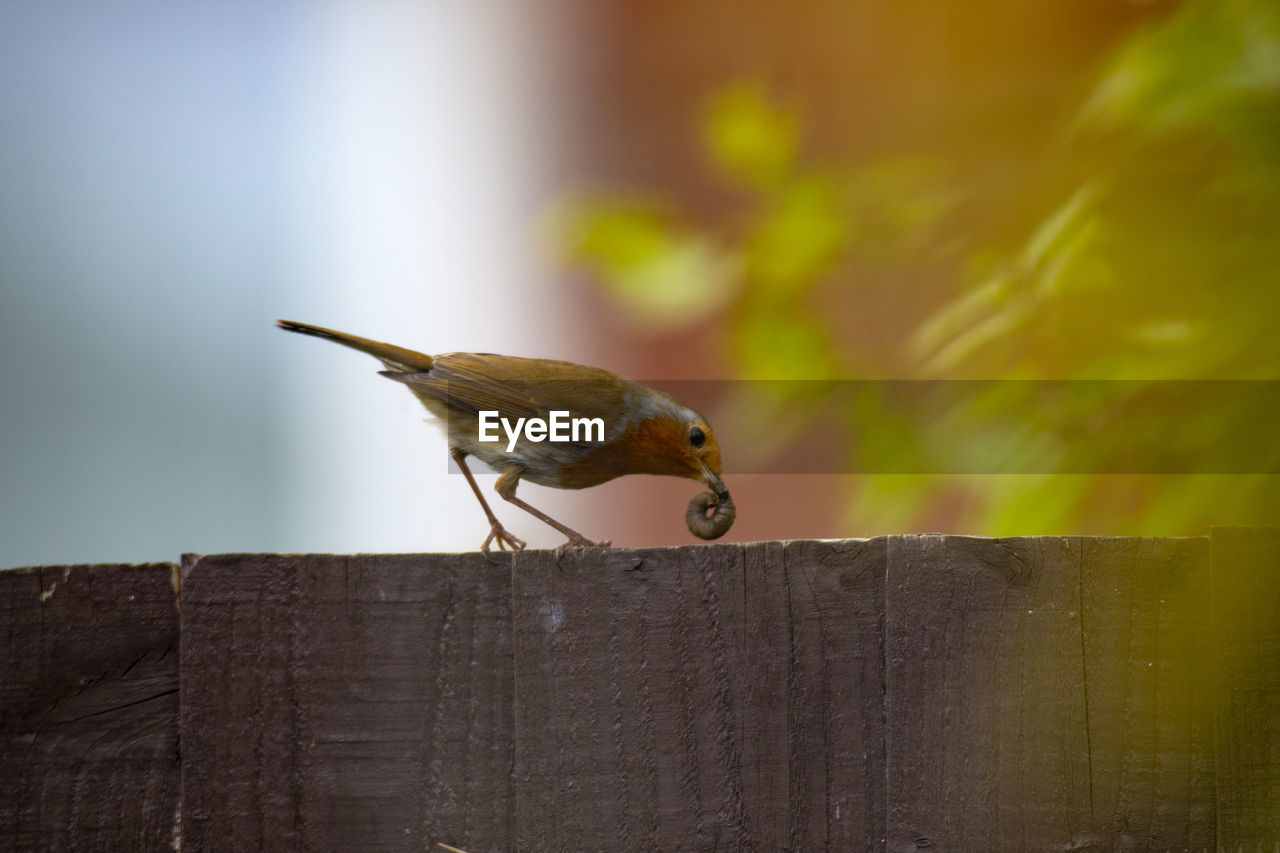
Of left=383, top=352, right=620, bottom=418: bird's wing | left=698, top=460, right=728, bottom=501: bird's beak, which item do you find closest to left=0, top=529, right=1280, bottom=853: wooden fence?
left=698, top=460, right=728, bottom=501: bird's beak

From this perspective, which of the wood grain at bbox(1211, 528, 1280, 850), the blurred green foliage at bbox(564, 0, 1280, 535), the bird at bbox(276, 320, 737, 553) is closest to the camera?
the blurred green foliage at bbox(564, 0, 1280, 535)

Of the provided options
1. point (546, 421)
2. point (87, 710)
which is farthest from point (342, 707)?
point (546, 421)

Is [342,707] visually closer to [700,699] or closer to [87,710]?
[87,710]

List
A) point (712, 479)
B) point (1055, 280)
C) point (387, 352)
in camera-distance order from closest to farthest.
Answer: point (1055, 280) → point (712, 479) → point (387, 352)

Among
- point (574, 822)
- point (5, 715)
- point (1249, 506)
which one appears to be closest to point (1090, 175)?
point (1249, 506)

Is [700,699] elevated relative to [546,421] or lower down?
lower down

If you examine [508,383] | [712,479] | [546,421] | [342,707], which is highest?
[508,383]

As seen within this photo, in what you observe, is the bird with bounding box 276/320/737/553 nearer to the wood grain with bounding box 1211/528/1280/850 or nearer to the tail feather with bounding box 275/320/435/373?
the tail feather with bounding box 275/320/435/373

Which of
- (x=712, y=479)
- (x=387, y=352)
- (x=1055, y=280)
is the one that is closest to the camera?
(x=1055, y=280)
